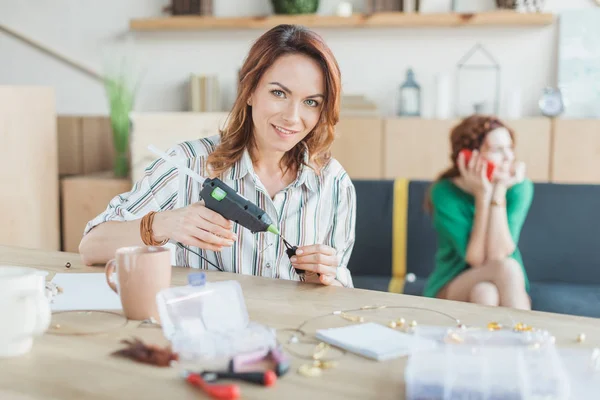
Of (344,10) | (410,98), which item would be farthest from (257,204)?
(344,10)

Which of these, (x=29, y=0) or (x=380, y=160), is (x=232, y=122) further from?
(x=29, y=0)

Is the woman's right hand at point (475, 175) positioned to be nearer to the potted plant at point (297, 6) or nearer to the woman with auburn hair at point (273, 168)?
the woman with auburn hair at point (273, 168)

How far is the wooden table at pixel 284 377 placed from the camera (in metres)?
0.74

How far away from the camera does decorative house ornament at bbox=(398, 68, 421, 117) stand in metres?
3.55

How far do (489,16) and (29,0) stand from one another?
2.63m

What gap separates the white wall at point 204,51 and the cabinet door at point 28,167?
2.44 feet

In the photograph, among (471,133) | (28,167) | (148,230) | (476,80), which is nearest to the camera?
(148,230)

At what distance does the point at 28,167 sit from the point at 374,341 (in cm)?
268

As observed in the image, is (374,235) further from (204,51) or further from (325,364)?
(325,364)

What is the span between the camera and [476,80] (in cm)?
365

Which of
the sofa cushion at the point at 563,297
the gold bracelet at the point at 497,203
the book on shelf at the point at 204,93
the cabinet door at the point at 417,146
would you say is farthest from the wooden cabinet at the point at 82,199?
the gold bracelet at the point at 497,203

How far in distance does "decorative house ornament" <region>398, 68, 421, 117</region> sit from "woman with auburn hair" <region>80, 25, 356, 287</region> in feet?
6.56

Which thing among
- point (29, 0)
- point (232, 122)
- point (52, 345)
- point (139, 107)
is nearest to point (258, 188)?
point (232, 122)

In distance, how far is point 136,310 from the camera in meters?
0.98
